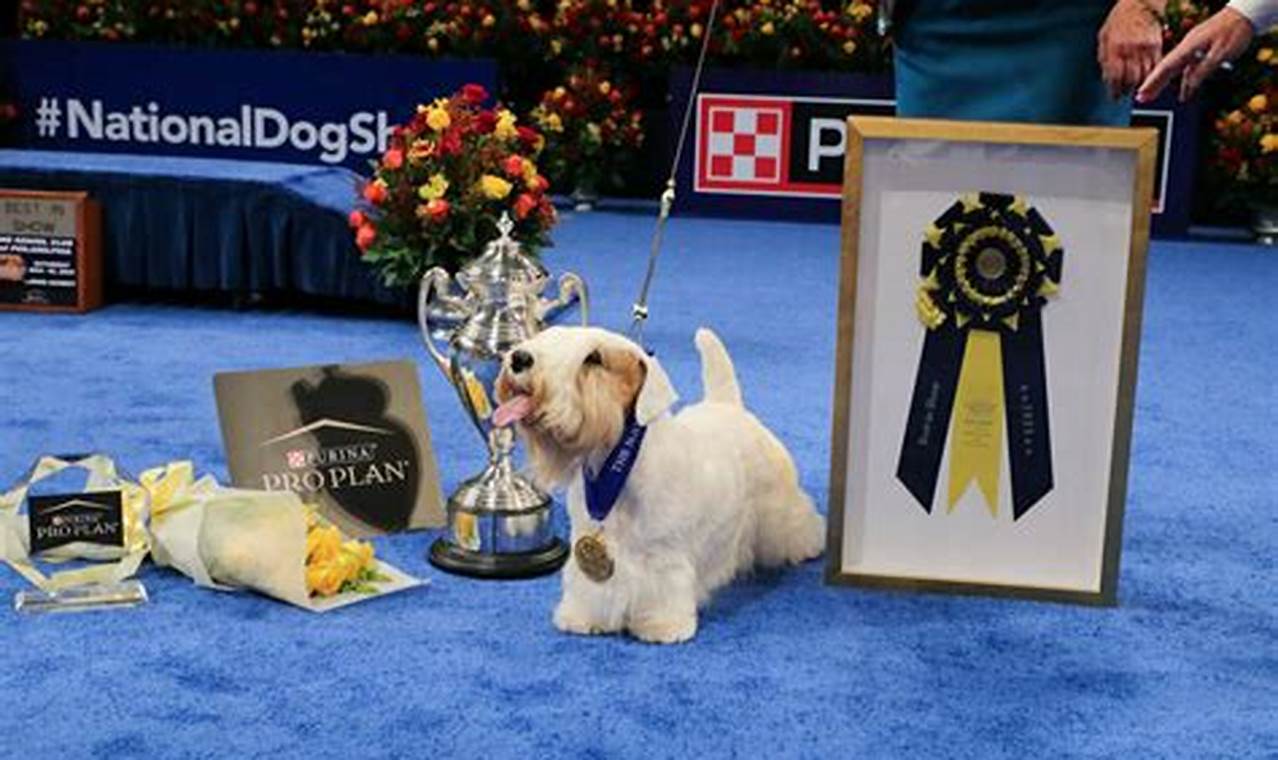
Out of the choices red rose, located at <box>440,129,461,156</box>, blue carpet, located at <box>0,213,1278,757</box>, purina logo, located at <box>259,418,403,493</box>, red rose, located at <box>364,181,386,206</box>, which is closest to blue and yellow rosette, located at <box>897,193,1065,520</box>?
blue carpet, located at <box>0,213,1278,757</box>

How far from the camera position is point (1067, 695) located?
223 centimetres

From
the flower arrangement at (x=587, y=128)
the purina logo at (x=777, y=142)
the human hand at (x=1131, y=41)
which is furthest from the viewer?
the flower arrangement at (x=587, y=128)

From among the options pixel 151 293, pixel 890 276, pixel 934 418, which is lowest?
pixel 151 293

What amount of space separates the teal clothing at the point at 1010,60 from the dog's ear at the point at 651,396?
0.80 metres

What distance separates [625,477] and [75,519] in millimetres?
942

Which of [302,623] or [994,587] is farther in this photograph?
[994,587]

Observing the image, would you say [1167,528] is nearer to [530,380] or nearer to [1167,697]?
[1167,697]

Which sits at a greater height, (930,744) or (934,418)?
(934,418)

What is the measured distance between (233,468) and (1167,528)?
171 cm

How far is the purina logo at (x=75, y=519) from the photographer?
2639 mm

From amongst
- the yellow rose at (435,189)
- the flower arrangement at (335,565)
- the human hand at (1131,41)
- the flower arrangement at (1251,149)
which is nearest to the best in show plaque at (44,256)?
the yellow rose at (435,189)

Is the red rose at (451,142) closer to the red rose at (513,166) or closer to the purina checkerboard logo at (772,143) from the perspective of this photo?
the red rose at (513,166)

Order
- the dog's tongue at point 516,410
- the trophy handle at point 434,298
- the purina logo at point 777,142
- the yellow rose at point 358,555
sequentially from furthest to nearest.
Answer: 1. the purina logo at point 777,142
2. the trophy handle at point 434,298
3. the yellow rose at point 358,555
4. the dog's tongue at point 516,410

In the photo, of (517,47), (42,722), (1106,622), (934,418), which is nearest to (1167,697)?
(1106,622)
